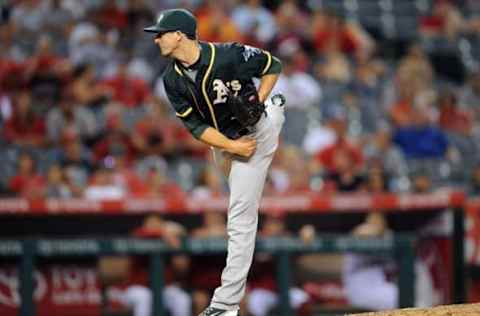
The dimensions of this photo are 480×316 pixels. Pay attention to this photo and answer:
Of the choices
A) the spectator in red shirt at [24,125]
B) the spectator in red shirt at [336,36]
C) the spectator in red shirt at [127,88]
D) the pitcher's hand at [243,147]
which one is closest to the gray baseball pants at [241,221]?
the pitcher's hand at [243,147]

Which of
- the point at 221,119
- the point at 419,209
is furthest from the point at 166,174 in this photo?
the point at 221,119

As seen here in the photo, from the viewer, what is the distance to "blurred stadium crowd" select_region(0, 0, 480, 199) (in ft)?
34.8

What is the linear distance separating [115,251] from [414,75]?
4986 mm

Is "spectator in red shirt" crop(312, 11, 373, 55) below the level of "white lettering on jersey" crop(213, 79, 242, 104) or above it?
above

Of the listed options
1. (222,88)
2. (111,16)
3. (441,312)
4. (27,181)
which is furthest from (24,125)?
(441,312)

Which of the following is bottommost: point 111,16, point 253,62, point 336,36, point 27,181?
point 27,181

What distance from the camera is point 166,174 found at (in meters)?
10.8

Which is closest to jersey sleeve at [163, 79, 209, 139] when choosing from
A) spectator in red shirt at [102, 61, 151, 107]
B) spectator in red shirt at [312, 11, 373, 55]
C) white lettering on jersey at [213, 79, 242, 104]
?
white lettering on jersey at [213, 79, 242, 104]

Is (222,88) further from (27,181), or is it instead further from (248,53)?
(27,181)

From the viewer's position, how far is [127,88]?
462 inches

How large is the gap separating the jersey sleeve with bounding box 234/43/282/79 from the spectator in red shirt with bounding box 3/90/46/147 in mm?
4814

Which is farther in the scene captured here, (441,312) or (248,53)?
(441,312)

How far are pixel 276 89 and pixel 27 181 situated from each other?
2977 millimetres

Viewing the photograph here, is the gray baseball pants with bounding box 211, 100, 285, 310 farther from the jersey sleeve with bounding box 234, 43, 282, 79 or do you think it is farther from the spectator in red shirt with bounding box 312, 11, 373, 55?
the spectator in red shirt with bounding box 312, 11, 373, 55
